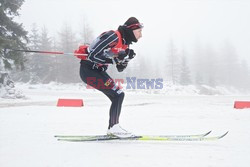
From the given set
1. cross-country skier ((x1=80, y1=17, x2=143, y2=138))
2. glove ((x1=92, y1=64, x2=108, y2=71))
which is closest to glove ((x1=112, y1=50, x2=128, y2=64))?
cross-country skier ((x1=80, y1=17, x2=143, y2=138))

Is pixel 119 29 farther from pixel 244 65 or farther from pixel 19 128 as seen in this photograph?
pixel 244 65

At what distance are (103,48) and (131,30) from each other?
64 cm

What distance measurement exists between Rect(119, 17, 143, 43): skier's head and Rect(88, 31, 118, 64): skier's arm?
10.2 inches

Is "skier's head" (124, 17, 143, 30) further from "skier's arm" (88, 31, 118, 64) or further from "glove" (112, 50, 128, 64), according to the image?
"glove" (112, 50, 128, 64)

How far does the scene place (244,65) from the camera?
6650 cm

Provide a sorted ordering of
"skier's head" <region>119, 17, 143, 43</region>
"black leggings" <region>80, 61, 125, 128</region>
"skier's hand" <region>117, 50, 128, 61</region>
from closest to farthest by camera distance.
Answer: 1. "skier's hand" <region>117, 50, 128, 61</region>
2. "skier's head" <region>119, 17, 143, 43</region>
3. "black leggings" <region>80, 61, 125, 128</region>

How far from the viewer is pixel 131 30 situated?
4.20 m

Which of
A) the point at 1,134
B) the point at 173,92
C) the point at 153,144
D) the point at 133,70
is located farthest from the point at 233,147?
the point at 133,70

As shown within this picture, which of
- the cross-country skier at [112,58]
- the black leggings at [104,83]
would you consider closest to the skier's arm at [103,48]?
the cross-country skier at [112,58]

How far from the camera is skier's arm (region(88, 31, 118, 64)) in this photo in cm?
398

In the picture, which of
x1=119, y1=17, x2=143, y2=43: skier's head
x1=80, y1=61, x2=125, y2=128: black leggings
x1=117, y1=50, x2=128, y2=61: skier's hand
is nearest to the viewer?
x1=117, y1=50, x2=128, y2=61: skier's hand

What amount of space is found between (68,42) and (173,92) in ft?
68.5

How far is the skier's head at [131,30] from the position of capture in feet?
13.8

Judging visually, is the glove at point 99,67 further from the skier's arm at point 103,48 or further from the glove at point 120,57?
the glove at point 120,57
